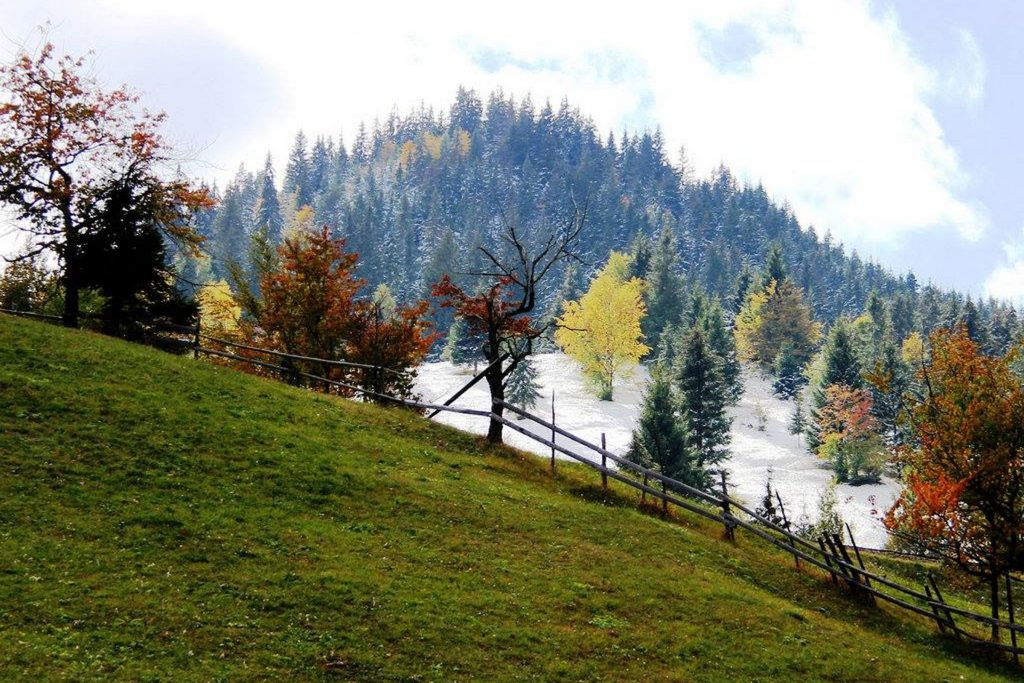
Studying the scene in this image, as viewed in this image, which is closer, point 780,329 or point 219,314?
point 219,314

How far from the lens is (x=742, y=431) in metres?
91.4

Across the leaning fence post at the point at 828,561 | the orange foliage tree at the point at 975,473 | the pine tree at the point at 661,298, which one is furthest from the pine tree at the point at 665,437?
the pine tree at the point at 661,298

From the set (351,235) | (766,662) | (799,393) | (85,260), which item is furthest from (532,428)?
(351,235)

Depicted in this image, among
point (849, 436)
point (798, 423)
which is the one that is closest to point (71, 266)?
point (849, 436)

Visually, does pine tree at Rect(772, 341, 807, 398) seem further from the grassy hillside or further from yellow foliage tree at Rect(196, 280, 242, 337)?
the grassy hillside

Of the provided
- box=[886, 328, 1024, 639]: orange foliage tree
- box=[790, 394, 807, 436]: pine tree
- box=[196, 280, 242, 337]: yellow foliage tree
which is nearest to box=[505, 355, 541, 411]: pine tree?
box=[790, 394, 807, 436]: pine tree

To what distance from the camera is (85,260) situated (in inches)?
1291

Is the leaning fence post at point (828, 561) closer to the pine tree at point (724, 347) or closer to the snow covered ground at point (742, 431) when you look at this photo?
the snow covered ground at point (742, 431)

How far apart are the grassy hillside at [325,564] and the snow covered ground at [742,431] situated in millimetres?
30944

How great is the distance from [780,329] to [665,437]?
243 ft

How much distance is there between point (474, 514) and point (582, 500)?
596cm

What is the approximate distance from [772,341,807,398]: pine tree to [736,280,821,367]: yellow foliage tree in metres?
7.45

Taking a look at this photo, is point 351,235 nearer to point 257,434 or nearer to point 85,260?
point 85,260

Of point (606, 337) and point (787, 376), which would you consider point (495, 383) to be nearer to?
point (606, 337)
